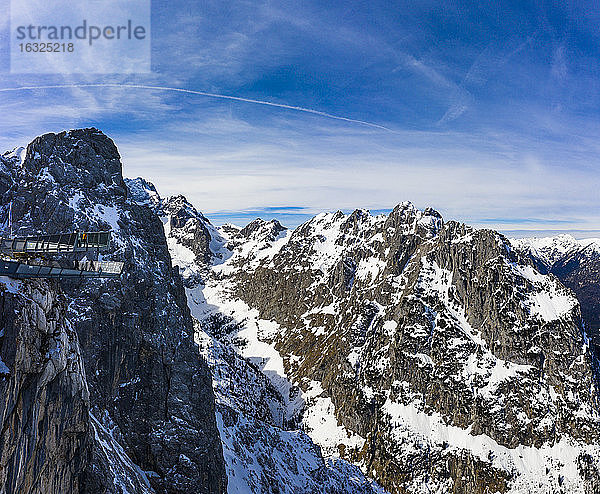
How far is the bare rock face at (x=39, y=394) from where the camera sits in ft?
52.0

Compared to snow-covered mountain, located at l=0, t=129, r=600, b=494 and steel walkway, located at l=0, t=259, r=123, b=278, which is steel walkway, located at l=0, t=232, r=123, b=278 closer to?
steel walkway, located at l=0, t=259, r=123, b=278

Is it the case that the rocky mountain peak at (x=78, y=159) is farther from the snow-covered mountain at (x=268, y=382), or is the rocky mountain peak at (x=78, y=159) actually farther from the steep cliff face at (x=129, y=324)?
the snow-covered mountain at (x=268, y=382)

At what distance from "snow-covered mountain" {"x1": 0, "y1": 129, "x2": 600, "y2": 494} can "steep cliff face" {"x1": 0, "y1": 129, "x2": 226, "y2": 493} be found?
0.82ft

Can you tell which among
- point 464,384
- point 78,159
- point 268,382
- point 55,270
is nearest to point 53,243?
point 55,270

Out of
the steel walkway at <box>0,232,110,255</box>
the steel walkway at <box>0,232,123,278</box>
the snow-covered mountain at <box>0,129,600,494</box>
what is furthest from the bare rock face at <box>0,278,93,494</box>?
the steel walkway at <box>0,232,110,255</box>

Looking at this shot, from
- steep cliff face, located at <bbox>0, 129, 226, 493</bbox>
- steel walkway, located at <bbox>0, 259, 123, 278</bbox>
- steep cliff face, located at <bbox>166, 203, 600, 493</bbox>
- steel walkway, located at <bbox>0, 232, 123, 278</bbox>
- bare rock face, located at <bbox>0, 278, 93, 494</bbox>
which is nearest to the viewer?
bare rock face, located at <bbox>0, 278, 93, 494</bbox>

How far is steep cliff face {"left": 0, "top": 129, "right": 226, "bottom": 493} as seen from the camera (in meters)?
48.7

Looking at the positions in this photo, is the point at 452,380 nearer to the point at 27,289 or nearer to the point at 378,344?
the point at 378,344

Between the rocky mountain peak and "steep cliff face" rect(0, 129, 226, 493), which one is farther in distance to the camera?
the rocky mountain peak

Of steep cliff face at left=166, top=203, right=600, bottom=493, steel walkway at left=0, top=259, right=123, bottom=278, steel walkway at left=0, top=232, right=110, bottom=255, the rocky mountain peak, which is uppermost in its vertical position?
the rocky mountain peak

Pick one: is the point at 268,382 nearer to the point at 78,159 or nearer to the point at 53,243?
the point at 78,159

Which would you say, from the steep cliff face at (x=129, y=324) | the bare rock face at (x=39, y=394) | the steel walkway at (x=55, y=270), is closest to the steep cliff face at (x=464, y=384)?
the steep cliff face at (x=129, y=324)

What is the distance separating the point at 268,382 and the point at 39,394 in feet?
608

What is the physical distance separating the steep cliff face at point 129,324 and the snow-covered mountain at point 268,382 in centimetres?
25
